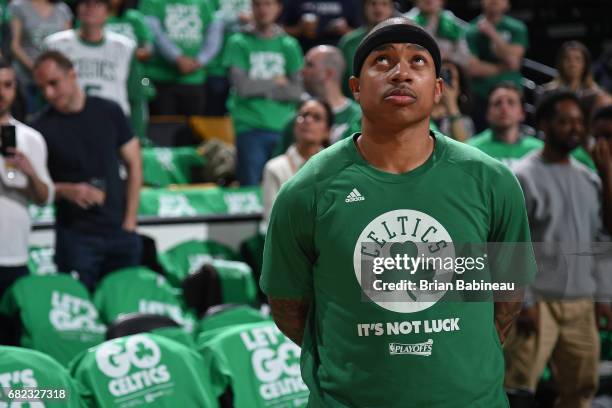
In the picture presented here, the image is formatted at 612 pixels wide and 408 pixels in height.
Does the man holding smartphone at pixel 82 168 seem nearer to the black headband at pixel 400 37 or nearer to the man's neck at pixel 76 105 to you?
the man's neck at pixel 76 105

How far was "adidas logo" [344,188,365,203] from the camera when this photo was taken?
240 cm

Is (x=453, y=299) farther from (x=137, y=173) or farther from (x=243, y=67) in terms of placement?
(x=243, y=67)

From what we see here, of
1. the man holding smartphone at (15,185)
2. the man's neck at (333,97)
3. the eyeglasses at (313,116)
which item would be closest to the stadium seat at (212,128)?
the man's neck at (333,97)

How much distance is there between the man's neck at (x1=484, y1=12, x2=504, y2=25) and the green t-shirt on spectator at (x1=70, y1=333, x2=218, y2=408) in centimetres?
514

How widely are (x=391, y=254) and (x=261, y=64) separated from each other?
5244 mm

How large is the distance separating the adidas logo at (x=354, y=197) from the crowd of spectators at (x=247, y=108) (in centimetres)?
249

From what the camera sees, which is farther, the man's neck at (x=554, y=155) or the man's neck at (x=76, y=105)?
the man's neck at (x=76, y=105)

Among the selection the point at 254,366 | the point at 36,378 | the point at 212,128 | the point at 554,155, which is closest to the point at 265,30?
the point at 212,128

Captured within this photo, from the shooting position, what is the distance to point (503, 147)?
588 cm

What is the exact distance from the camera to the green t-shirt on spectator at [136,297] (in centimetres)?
529

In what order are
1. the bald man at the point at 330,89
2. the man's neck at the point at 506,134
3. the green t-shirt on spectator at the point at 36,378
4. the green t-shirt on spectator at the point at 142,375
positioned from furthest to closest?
the bald man at the point at 330,89, the man's neck at the point at 506,134, the green t-shirt on spectator at the point at 142,375, the green t-shirt on spectator at the point at 36,378

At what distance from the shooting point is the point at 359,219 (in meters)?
2.39

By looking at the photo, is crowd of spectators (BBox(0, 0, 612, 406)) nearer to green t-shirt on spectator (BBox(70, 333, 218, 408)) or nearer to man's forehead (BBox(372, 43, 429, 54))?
green t-shirt on spectator (BBox(70, 333, 218, 408))

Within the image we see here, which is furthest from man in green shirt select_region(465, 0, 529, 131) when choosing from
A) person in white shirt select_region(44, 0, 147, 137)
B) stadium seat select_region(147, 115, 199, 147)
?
person in white shirt select_region(44, 0, 147, 137)
